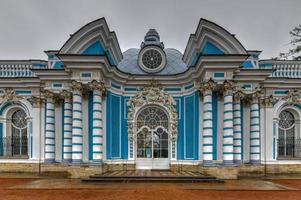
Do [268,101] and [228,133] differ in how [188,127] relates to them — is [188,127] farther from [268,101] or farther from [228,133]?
[268,101]

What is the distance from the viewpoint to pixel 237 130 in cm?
1512

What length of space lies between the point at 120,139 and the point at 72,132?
306 cm

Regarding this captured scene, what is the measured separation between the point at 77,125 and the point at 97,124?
3.30 ft

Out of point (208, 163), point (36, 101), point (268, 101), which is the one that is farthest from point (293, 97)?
point (36, 101)

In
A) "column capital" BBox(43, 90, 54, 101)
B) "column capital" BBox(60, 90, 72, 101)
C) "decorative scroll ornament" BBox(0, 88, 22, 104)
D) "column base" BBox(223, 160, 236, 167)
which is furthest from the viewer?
"decorative scroll ornament" BBox(0, 88, 22, 104)

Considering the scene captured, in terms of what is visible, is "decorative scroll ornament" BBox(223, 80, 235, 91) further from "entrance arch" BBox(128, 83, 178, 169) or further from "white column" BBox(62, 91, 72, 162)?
"white column" BBox(62, 91, 72, 162)

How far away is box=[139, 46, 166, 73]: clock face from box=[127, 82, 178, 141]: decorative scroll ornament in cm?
124

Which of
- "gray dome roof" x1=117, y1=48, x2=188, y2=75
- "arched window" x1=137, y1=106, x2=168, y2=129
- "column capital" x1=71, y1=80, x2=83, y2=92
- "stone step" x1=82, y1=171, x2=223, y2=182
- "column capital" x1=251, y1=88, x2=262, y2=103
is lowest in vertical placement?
"stone step" x1=82, y1=171, x2=223, y2=182

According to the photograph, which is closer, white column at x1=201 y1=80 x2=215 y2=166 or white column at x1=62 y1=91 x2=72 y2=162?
white column at x1=201 y1=80 x2=215 y2=166

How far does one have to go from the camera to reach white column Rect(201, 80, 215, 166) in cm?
1421

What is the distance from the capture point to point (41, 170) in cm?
1578

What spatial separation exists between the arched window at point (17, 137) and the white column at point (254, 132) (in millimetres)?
13462

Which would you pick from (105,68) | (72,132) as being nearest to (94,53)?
(105,68)

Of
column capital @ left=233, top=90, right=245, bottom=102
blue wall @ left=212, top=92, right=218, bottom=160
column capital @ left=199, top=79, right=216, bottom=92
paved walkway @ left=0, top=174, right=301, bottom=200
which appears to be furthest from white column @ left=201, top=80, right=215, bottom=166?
paved walkway @ left=0, top=174, right=301, bottom=200
